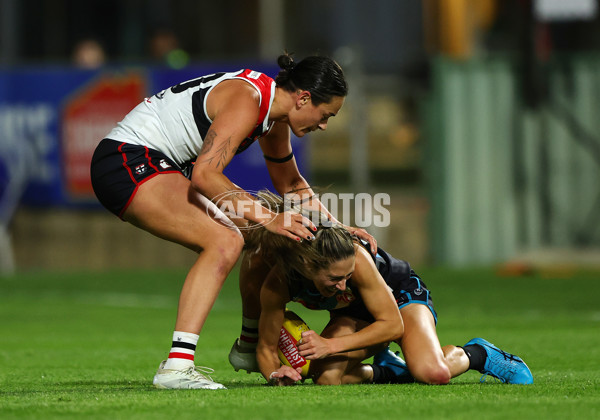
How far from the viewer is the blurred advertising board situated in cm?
1511

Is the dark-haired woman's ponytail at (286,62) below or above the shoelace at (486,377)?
above

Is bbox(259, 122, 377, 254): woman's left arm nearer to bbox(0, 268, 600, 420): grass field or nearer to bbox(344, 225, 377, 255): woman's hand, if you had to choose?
bbox(344, 225, 377, 255): woman's hand

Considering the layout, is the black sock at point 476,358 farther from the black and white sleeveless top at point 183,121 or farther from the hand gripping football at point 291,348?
the black and white sleeveless top at point 183,121

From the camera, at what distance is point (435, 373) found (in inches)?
215

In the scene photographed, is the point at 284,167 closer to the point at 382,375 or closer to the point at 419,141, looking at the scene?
the point at 382,375

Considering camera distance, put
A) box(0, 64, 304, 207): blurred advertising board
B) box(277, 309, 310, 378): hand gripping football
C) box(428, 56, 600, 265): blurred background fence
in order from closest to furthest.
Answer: box(277, 309, 310, 378): hand gripping football → box(0, 64, 304, 207): blurred advertising board → box(428, 56, 600, 265): blurred background fence

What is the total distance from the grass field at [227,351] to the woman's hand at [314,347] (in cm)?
18

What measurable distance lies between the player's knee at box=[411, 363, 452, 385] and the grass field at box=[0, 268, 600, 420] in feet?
0.36

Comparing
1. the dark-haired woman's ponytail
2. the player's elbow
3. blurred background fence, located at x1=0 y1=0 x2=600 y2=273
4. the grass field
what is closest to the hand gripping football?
the grass field

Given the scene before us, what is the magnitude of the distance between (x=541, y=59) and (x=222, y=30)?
5149 millimetres

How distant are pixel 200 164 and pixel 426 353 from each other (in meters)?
1.56

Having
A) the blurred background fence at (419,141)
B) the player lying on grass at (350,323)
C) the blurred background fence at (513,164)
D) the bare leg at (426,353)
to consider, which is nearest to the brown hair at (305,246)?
the player lying on grass at (350,323)

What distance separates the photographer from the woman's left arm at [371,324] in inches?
213

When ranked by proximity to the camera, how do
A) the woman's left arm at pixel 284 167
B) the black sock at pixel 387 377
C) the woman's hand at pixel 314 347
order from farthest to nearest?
the woman's left arm at pixel 284 167 → the black sock at pixel 387 377 → the woman's hand at pixel 314 347
